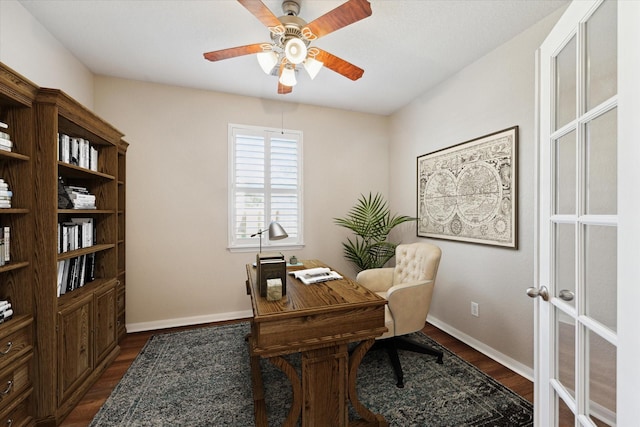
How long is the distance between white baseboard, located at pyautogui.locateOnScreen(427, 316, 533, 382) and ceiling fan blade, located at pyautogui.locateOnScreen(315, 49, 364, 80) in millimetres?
2570

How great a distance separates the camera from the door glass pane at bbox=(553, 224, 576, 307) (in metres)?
1.00

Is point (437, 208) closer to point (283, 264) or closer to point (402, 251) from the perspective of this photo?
point (402, 251)

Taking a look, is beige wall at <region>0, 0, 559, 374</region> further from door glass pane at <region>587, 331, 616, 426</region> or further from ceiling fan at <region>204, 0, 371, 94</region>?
door glass pane at <region>587, 331, 616, 426</region>

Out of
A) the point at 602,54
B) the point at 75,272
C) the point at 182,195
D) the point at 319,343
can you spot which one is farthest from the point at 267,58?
the point at 75,272

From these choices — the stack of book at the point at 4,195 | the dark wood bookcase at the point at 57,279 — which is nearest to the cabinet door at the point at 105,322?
the dark wood bookcase at the point at 57,279

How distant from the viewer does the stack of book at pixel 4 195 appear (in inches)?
56.8

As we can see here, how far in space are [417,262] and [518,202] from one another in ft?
3.05

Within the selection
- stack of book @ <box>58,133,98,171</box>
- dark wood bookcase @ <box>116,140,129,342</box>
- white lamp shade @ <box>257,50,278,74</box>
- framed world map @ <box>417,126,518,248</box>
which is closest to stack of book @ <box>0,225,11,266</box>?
stack of book @ <box>58,133,98,171</box>

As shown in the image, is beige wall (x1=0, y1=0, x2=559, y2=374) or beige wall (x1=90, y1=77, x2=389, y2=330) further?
beige wall (x1=90, y1=77, x2=389, y2=330)

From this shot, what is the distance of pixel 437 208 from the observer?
9.84ft

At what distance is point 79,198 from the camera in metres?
2.06

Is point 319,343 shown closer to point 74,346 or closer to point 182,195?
point 74,346

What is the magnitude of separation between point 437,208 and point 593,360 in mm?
2228

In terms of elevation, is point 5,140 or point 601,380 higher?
point 5,140
